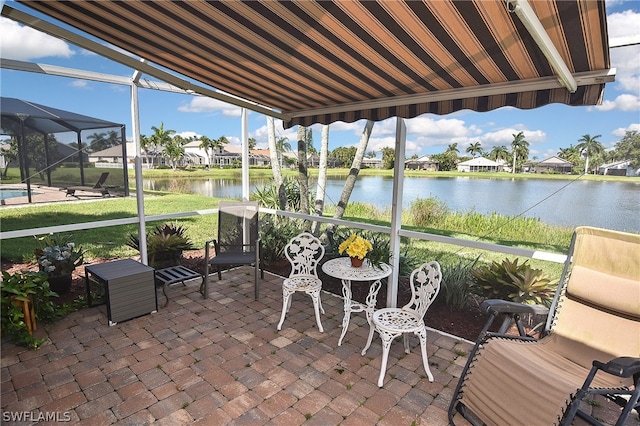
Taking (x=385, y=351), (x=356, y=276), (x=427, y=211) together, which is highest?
(x=427, y=211)

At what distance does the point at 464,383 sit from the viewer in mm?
2695

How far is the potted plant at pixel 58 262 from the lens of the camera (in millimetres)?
4586

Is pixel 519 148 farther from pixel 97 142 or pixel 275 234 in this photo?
pixel 97 142

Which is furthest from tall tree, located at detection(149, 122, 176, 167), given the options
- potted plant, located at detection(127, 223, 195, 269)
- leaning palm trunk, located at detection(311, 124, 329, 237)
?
leaning palm trunk, located at detection(311, 124, 329, 237)

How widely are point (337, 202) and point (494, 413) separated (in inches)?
172

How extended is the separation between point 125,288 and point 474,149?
15.5ft

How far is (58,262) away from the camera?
4.66m

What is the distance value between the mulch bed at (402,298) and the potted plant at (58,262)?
0.61 ft

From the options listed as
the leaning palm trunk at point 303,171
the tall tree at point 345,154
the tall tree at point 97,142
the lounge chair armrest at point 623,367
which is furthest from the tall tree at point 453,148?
the tall tree at point 97,142

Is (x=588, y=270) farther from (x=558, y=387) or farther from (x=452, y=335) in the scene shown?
(x=452, y=335)

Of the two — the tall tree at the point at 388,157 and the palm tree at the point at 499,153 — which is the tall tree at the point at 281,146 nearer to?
the tall tree at the point at 388,157

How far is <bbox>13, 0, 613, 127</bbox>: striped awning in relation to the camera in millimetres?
1937

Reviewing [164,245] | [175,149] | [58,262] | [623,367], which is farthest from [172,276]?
[623,367]

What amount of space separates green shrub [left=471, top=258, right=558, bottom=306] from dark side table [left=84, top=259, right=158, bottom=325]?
4241 millimetres
